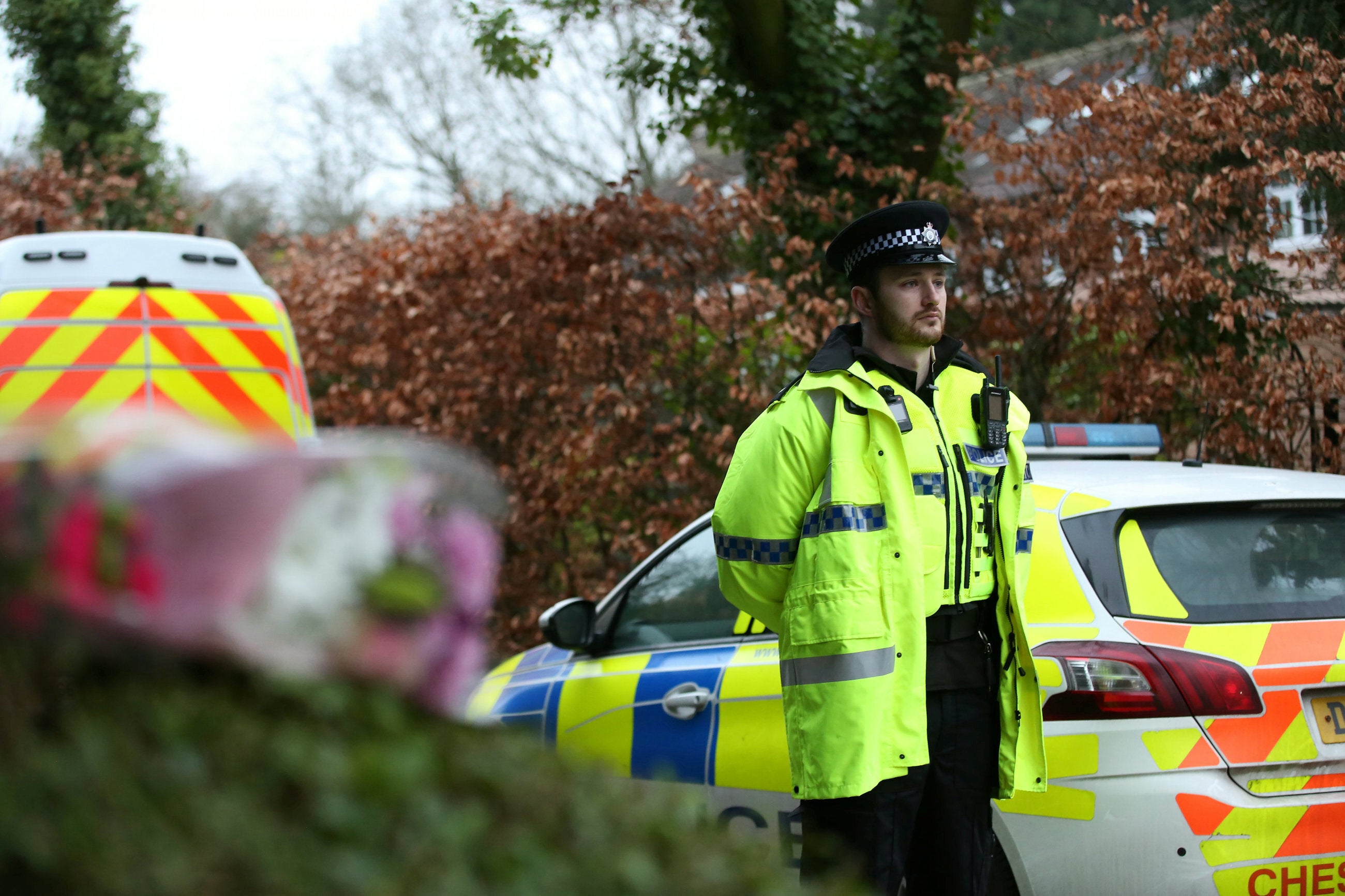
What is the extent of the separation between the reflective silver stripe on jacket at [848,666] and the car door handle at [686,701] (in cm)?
101

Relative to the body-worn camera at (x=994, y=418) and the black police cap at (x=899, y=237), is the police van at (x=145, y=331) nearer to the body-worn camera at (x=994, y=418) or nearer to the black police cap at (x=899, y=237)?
the black police cap at (x=899, y=237)

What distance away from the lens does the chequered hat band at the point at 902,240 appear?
10.2ft

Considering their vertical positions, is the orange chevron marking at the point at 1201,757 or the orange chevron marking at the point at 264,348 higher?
the orange chevron marking at the point at 264,348

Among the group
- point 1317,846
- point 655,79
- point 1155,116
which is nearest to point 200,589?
point 1317,846

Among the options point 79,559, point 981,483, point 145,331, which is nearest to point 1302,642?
point 981,483

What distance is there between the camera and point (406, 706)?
3.68 ft

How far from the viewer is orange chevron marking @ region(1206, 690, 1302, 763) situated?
290cm

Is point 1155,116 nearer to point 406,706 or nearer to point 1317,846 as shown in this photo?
point 1317,846

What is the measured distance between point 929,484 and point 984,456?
0.19m

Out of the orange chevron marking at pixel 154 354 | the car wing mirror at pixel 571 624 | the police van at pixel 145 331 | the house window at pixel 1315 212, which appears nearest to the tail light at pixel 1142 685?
the car wing mirror at pixel 571 624

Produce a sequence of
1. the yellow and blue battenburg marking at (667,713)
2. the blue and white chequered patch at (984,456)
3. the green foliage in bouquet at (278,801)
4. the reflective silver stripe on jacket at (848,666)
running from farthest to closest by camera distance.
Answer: the yellow and blue battenburg marking at (667,713), the blue and white chequered patch at (984,456), the reflective silver stripe on jacket at (848,666), the green foliage in bouquet at (278,801)

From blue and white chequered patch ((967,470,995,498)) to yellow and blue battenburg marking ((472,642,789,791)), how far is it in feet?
2.99

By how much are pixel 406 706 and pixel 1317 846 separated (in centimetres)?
256

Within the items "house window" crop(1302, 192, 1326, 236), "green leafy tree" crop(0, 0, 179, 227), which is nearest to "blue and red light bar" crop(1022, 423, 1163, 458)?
"house window" crop(1302, 192, 1326, 236)
